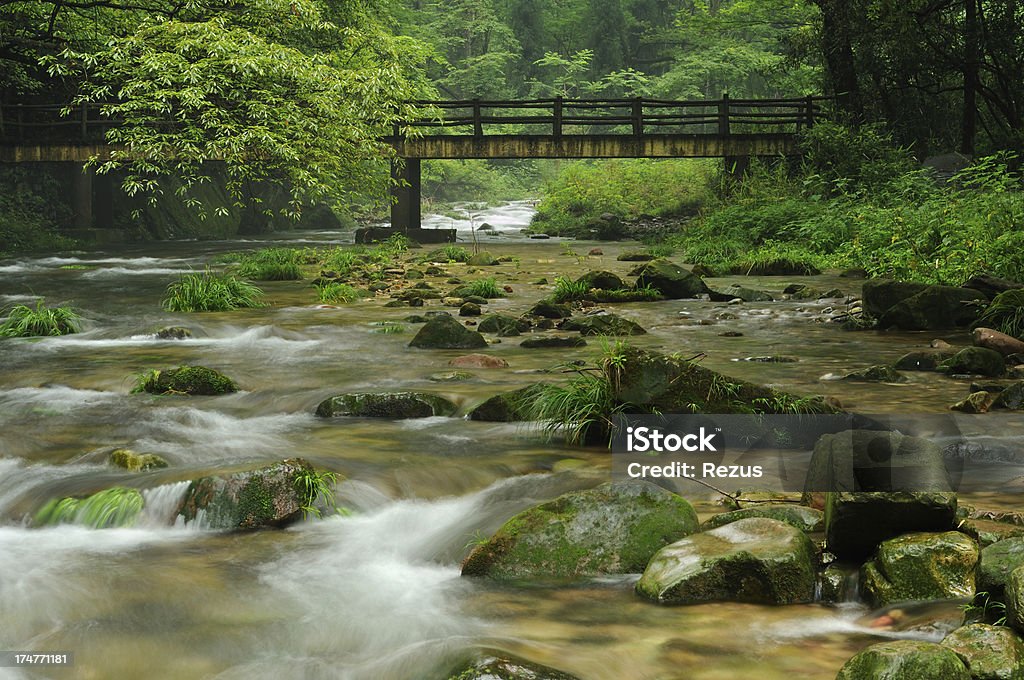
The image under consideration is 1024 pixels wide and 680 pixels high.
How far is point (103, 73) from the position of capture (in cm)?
1451

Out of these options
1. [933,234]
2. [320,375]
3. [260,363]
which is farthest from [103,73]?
[933,234]

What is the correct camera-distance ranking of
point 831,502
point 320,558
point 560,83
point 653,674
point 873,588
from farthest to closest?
1. point 560,83
2. point 320,558
3. point 831,502
4. point 873,588
5. point 653,674

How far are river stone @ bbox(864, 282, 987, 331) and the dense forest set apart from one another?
1.35 m

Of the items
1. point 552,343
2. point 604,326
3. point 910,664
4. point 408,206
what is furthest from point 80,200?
point 910,664

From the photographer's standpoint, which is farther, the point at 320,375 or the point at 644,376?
the point at 320,375

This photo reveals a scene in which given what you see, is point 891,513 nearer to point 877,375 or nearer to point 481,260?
point 877,375

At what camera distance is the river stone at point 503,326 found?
11.2 m

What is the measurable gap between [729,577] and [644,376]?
2651 mm

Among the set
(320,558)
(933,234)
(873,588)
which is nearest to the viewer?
(873,588)

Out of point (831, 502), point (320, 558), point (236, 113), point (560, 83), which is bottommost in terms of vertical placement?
point (320, 558)

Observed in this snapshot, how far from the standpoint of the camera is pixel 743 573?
400 cm

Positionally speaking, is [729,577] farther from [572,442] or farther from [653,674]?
[572,442]

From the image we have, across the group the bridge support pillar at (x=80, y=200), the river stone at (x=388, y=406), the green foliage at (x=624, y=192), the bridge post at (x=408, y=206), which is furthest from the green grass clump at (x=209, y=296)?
the green foliage at (x=624, y=192)
